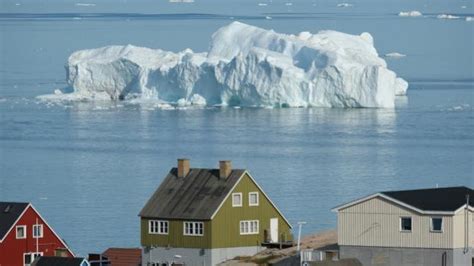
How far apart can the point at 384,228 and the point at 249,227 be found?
438 cm

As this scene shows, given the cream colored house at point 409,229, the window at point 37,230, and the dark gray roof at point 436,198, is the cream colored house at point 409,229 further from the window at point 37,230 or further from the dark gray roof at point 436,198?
the window at point 37,230

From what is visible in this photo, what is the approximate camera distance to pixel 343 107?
69.7 m

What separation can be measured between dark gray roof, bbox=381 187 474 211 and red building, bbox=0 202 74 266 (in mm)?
5830

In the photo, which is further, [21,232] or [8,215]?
[8,215]

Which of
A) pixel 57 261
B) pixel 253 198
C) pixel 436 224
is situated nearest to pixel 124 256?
pixel 253 198

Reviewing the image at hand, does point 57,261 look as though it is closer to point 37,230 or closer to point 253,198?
point 37,230

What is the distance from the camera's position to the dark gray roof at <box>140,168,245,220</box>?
29406mm

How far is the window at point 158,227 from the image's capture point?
1170 inches

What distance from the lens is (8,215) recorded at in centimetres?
2934

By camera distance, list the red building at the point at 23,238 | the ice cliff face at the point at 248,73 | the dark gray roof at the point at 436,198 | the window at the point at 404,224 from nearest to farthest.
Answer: the dark gray roof at the point at 436,198 < the window at the point at 404,224 < the red building at the point at 23,238 < the ice cliff face at the point at 248,73

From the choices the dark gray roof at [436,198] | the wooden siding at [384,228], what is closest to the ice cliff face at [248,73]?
the dark gray roof at [436,198]

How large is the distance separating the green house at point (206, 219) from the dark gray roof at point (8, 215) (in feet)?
7.03

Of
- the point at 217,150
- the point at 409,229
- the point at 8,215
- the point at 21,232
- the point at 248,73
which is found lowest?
the point at 21,232

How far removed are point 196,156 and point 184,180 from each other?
88.3 ft
